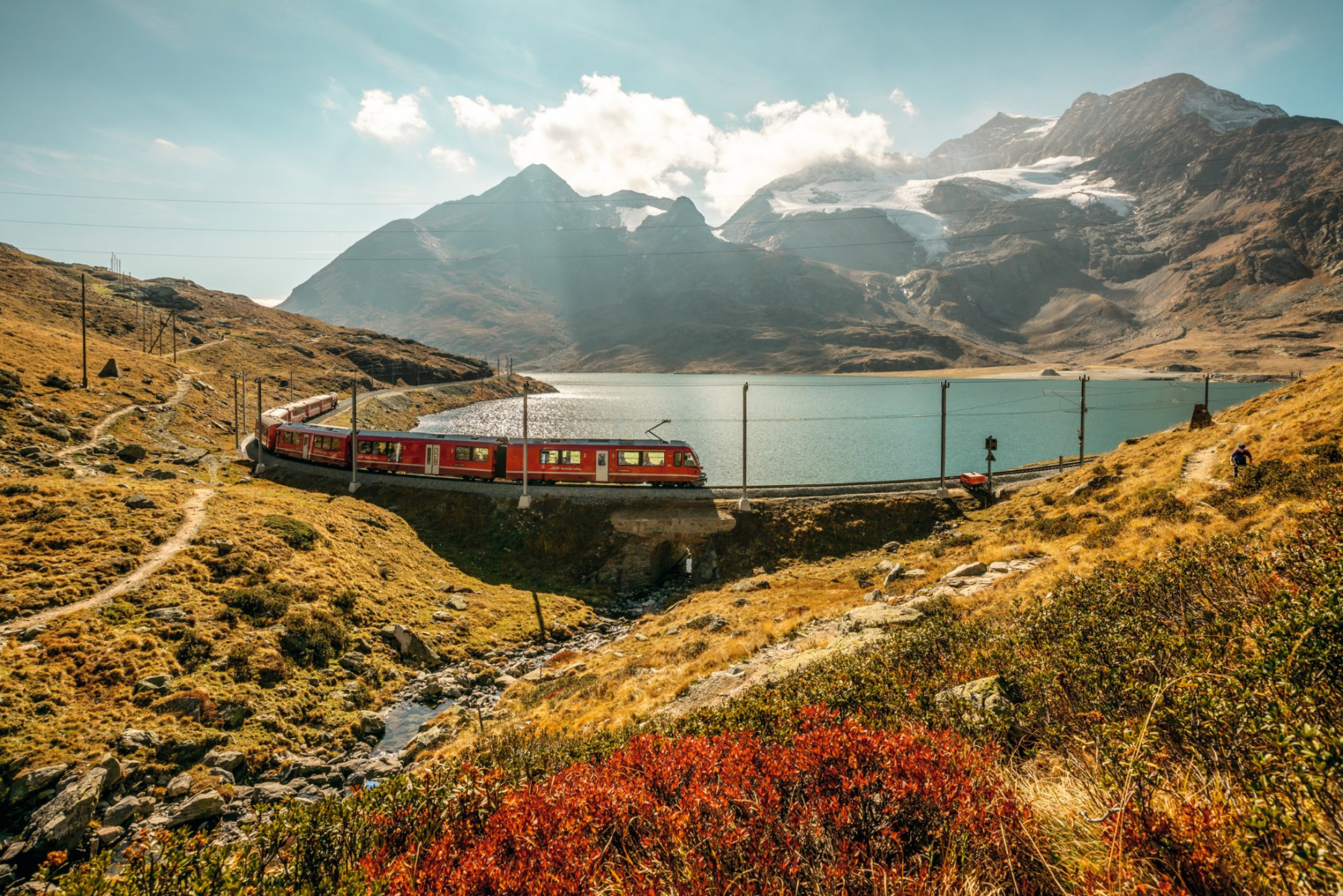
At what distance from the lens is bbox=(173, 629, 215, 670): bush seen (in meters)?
17.3

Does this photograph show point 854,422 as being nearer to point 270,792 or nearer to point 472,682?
point 472,682

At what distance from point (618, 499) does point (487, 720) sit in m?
16.7

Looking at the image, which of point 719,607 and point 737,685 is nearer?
point 737,685

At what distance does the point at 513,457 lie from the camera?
36.1 metres

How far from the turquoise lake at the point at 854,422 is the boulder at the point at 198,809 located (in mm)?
33616

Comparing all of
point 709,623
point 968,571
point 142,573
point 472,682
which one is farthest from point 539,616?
point 968,571

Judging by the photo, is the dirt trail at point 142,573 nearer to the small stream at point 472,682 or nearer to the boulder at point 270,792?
the boulder at point 270,792

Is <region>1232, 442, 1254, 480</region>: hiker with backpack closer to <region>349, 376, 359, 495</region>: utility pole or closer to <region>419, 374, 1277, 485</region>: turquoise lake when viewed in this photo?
<region>419, 374, 1277, 485</region>: turquoise lake

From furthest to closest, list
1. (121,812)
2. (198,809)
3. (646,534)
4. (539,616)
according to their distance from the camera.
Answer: (646,534)
(539,616)
(198,809)
(121,812)

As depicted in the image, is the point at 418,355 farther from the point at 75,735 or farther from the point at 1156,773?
the point at 1156,773

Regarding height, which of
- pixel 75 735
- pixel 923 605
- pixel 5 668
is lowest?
pixel 75 735

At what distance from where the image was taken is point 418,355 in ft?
499

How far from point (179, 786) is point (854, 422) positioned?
307 feet

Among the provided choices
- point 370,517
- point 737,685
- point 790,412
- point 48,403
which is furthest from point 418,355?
point 737,685
